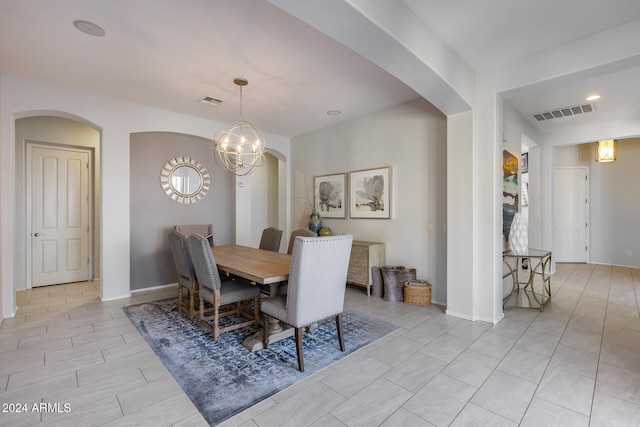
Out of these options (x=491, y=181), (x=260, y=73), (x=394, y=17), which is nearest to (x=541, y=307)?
(x=491, y=181)

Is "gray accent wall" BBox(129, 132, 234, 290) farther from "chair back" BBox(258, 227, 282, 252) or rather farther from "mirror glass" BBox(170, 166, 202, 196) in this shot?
"chair back" BBox(258, 227, 282, 252)

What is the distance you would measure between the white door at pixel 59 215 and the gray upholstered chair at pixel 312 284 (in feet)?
14.7

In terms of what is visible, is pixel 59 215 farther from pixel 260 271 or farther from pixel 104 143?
pixel 260 271

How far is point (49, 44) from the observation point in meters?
2.77

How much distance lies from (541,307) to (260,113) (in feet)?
15.2

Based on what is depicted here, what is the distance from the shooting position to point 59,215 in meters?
4.92

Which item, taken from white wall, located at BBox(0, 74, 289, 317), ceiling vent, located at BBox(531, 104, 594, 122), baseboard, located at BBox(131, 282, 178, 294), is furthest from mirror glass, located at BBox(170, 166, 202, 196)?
ceiling vent, located at BBox(531, 104, 594, 122)

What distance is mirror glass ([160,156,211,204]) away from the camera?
4.82 m

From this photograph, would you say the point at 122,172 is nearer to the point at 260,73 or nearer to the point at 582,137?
the point at 260,73

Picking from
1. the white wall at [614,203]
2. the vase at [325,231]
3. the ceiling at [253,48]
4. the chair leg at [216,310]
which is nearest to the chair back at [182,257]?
the chair leg at [216,310]

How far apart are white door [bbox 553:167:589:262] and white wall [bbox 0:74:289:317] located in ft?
26.3

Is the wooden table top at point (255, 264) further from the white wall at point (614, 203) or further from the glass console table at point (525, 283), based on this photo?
the white wall at point (614, 203)

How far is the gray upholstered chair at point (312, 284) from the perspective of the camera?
2.24 m

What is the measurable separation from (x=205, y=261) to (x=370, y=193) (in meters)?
2.78
